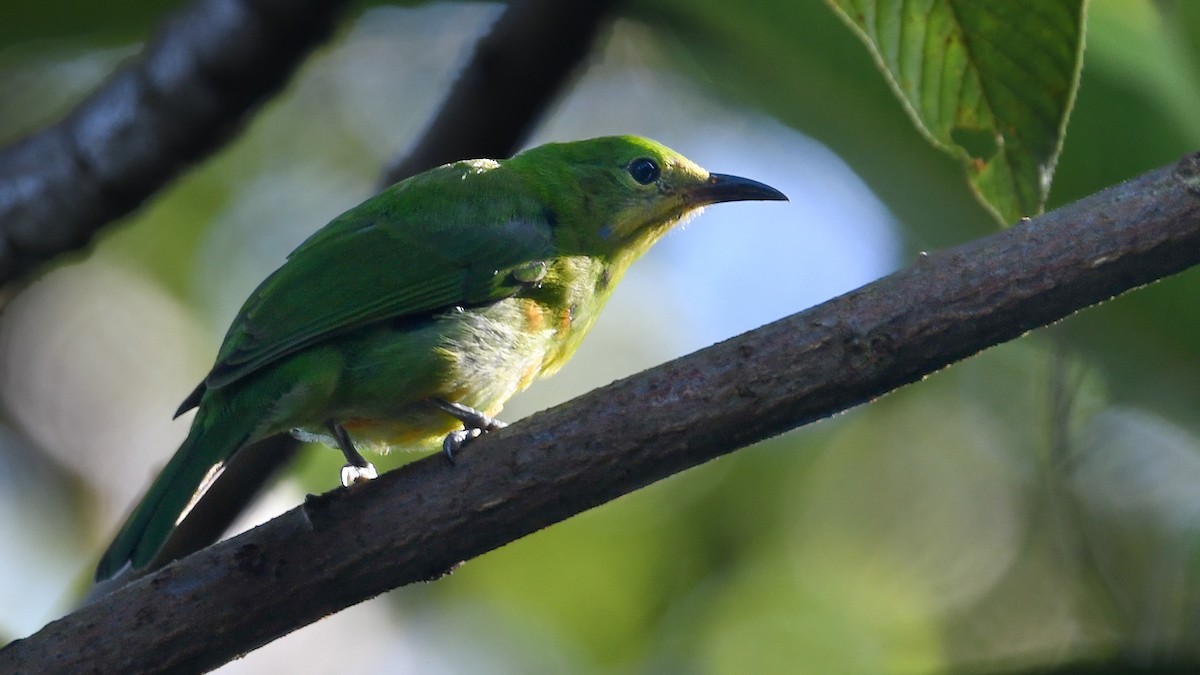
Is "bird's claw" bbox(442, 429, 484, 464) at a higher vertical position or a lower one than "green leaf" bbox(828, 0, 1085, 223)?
lower

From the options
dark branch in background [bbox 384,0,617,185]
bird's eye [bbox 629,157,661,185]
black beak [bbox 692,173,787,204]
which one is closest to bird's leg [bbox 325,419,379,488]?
dark branch in background [bbox 384,0,617,185]

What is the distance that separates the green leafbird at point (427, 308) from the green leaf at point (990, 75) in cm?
131

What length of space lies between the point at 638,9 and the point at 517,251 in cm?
133

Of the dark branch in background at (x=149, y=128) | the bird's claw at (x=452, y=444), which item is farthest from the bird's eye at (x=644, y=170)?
the bird's claw at (x=452, y=444)

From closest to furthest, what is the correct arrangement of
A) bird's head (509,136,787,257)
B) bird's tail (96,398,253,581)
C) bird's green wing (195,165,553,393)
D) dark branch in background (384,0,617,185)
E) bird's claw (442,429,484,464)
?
bird's claw (442,429,484,464) → bird's tail (96,398,253,581) → bird's green wing (195,165,553,393) → dark branch in background (384,0,617,185) → bird's head (509,136,787,257)

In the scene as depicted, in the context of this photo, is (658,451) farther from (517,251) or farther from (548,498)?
(517,251)

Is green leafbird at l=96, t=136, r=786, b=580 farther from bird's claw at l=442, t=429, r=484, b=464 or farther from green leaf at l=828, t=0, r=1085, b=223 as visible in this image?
green leaf at l=828, t=0, r=1085, b=223

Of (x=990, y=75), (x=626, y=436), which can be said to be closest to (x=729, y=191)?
(x=990, y=75)

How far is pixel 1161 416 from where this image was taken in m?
4.75

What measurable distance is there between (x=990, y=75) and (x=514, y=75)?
169cm

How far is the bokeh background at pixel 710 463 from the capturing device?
476 centimetres

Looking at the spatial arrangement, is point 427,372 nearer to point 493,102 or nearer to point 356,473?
point 356,473

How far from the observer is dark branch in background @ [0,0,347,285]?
3.63 metres

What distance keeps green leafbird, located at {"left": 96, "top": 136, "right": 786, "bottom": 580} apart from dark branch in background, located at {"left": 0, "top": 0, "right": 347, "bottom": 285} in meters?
0.50
